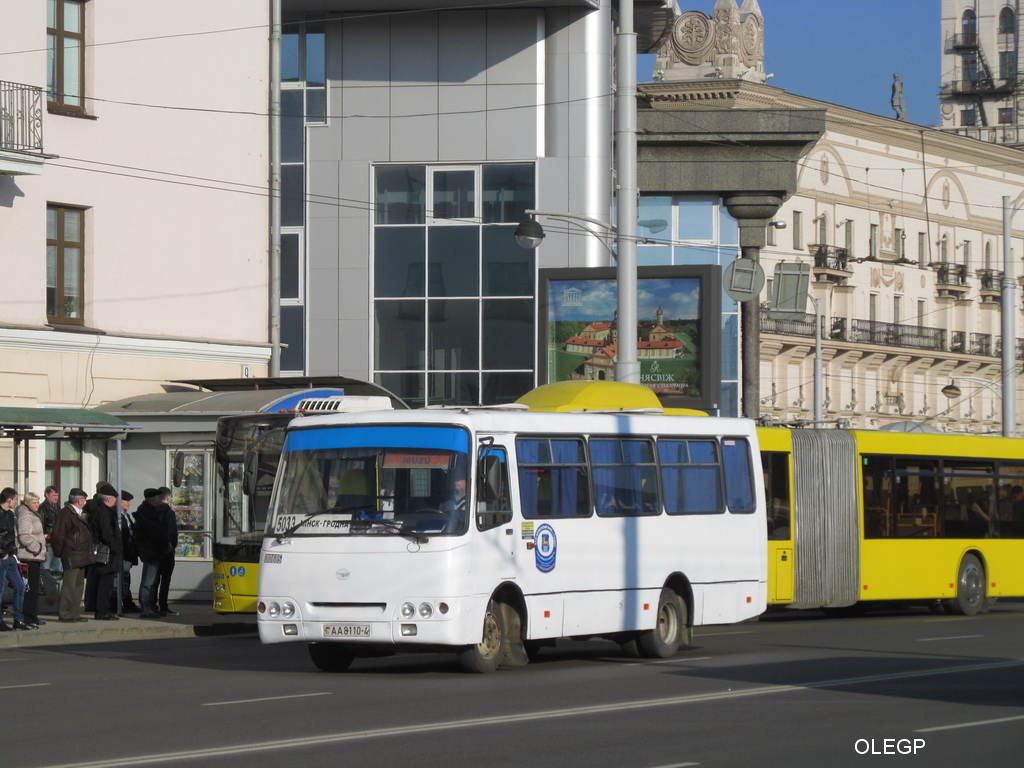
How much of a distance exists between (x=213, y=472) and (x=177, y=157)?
6410 mm

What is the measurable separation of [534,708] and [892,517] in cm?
1467

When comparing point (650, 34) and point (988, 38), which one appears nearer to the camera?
point (650, 34)

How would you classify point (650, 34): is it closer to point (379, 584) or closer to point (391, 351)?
point (391, 351)

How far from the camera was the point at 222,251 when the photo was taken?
106 ft

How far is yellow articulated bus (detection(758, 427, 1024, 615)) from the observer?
25422mm

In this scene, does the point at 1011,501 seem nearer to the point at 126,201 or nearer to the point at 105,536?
the point at 105,536

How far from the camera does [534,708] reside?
1327 centimetres

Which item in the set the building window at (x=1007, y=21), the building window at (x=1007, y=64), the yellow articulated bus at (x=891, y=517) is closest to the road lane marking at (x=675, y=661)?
the yellow articulated bus at (x=891, y=517)

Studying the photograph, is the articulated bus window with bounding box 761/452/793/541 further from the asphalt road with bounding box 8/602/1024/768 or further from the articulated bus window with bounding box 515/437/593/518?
the articulated bus window with bounding box 515/437/593/518

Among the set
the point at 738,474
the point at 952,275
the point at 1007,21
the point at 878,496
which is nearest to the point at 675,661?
the point at 738,474

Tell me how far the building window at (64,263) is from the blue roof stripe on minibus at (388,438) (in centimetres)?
1317

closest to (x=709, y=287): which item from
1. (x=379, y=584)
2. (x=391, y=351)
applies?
(x=391, y=351)

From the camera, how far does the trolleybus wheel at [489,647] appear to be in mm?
16328

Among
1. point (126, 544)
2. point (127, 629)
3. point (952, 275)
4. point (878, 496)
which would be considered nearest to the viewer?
point (127, 629)
